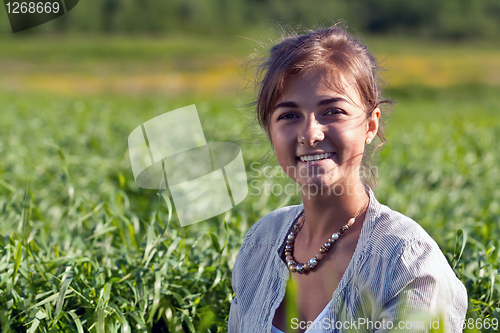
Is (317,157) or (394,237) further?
(317,157)

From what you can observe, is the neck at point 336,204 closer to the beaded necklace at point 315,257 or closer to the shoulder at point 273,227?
the beaded necklace at point 315,257

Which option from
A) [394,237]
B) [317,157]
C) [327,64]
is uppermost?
[327,64]

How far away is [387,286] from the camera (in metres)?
1.20

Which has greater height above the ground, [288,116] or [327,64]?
[327,64]

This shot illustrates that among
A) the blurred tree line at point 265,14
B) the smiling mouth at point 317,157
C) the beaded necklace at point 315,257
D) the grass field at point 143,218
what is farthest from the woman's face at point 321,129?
the blurred tree line at point 265,14

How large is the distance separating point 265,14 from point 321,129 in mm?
61168

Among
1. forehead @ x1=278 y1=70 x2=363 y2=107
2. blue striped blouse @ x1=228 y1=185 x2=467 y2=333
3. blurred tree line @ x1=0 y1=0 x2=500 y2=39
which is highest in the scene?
forehead @ x1=278 y1=70 x2=363 y2=107

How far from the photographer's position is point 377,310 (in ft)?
4.01

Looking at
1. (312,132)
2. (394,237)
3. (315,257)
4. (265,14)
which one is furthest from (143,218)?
(265,14)

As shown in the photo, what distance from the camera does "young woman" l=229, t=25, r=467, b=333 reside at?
47.7 inches

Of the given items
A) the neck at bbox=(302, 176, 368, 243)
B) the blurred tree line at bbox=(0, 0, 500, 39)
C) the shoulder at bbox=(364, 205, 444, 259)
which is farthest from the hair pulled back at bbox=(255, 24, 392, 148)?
the blurred tree line at bbox=(0, 0, 500, 39)

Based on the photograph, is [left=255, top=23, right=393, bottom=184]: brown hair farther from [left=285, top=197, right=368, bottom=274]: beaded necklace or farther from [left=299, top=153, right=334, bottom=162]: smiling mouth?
[left=285, top=197, right=368, bottom=274]: beaded necklace

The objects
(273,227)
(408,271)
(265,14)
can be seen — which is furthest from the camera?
(265,14)

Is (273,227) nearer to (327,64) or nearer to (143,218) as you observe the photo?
(327,64)
